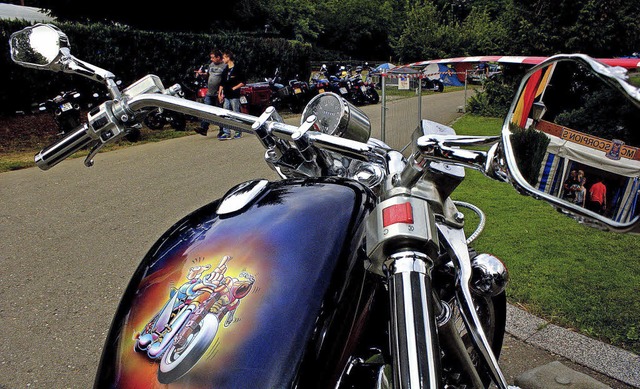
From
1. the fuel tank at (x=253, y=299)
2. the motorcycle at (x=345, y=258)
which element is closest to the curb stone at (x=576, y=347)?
the motorcycle at (x=345, y=258)

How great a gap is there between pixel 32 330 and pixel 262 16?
107 ft


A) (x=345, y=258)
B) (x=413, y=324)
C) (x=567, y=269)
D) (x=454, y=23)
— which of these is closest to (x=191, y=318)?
(x=345, y=258)

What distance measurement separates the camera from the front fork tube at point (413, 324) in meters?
0.87

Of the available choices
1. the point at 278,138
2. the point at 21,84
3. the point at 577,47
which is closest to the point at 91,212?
the point at 278,138

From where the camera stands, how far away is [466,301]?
1175 millimetres

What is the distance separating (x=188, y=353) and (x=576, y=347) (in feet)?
7.97

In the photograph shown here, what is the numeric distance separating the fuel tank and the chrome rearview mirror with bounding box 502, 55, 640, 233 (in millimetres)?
421

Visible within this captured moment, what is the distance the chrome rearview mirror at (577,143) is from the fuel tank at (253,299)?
0.42m

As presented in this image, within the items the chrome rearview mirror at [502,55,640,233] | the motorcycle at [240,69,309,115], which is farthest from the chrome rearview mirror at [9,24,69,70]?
the motorcycle at [240,69,309,115]

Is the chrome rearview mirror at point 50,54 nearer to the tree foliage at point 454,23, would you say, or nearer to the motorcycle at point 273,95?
the motorcycle at point 273,95

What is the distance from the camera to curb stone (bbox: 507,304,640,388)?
8.40 feet

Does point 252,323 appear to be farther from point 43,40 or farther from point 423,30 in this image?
point 423,30

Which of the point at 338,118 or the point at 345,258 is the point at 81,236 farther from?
the point at 345,258

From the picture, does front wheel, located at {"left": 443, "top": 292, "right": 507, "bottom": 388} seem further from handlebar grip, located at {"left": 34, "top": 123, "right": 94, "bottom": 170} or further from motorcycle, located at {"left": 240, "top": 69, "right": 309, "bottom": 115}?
motorcycle, located at {"left": 240, "top": 69, "right": 309, "bottom": 115}
